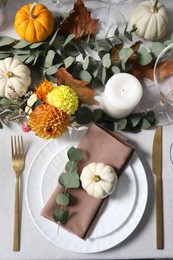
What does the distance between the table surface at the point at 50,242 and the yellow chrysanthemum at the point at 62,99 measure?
12cm

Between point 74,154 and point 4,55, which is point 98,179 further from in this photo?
point 4,55

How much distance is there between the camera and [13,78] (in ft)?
2.41

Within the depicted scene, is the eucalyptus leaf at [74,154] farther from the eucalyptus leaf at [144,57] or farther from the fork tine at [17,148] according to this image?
the eucalyptus leaf at [144,57]

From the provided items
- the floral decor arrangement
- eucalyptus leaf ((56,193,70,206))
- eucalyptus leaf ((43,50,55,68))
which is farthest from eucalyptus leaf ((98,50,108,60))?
eucalyptus leaf ((56,193,70,206))

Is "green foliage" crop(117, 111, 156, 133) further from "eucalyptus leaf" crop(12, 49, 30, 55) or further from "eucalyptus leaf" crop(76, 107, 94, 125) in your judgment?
"eucalyptus leaf" crop(12, 49, 30, 55)

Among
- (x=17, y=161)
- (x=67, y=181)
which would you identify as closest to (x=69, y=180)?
(x=67, y=181)

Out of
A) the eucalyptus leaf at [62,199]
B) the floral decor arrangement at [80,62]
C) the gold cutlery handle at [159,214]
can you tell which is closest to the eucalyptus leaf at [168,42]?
the floral decor arrangement at [80,62]

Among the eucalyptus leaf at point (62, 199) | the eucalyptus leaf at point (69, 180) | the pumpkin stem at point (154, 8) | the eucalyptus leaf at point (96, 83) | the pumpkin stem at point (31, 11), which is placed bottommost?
the eucalyptus leaf at point (62, 199)

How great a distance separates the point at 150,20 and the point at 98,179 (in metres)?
0.38

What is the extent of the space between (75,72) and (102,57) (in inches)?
2.7

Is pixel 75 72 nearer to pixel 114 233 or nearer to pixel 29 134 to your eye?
pixel 29 134

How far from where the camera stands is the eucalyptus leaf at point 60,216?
2.24ft

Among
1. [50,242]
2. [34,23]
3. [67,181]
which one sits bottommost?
[50,242]

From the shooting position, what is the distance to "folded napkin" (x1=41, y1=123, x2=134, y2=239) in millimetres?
696
